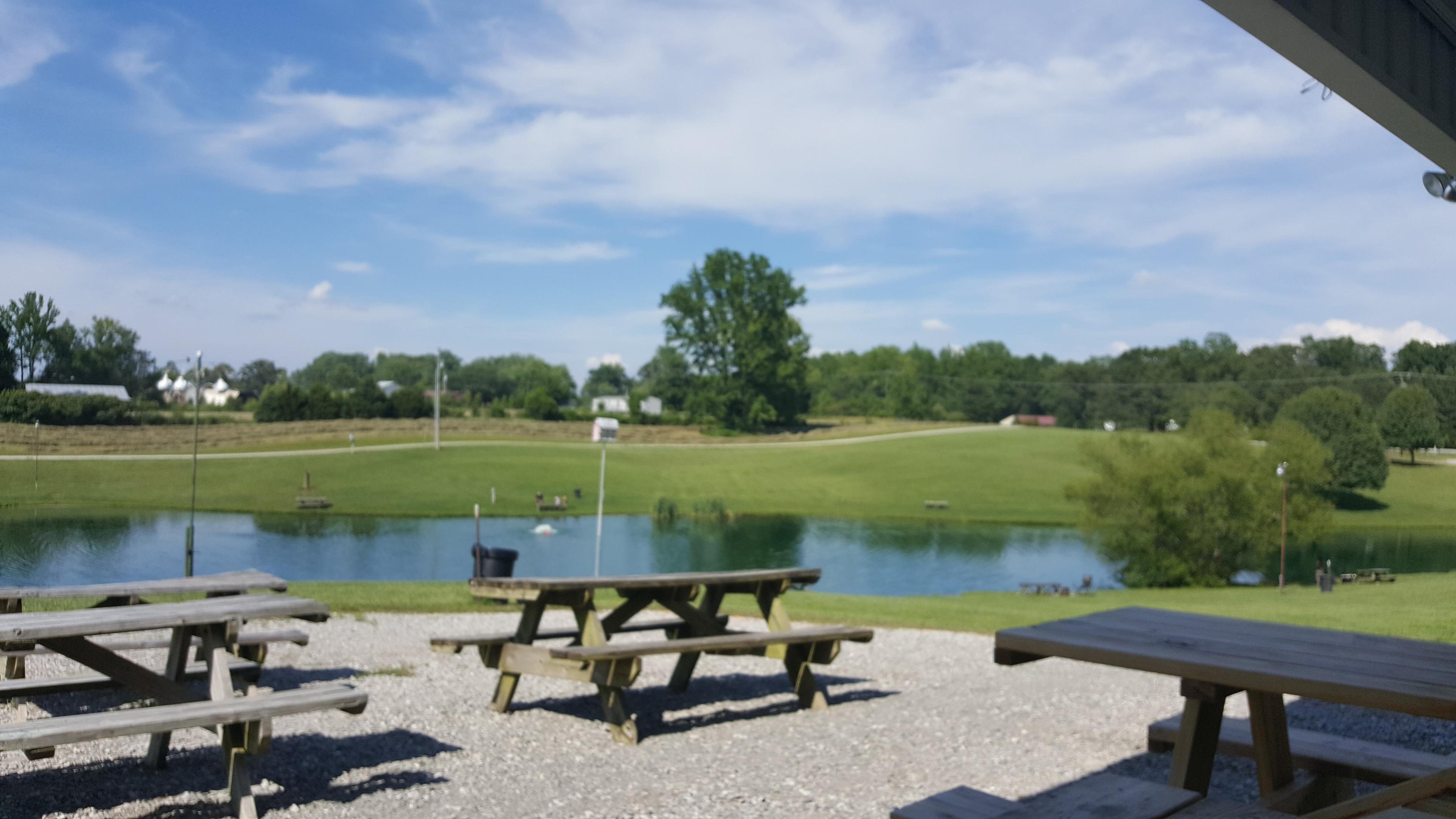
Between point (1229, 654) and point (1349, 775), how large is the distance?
1.22m

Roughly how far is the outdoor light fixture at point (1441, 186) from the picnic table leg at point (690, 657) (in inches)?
207

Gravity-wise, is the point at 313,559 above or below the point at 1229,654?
below

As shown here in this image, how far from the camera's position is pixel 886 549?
115 feet

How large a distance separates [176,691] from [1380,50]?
575 cm

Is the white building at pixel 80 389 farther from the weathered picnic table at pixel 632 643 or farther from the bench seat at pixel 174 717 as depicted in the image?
the bench seat at pixel 174 717

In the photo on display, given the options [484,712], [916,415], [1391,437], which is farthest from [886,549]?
[916,415]

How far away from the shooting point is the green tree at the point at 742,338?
6331 cm

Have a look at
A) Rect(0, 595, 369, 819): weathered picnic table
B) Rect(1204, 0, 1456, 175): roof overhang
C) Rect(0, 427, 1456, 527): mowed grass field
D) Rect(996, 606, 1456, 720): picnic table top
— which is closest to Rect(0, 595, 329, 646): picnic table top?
Rect(0, 595, 369, 819): weathered picnic table

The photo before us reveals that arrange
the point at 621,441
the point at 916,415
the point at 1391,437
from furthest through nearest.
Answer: the point at 916,415
the point at 621,441
the point at 1391,437

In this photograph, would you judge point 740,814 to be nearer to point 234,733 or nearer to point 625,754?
point 625,754

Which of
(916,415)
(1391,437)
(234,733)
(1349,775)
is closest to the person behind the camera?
(1349,775)

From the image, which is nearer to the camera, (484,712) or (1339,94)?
(1339,94)

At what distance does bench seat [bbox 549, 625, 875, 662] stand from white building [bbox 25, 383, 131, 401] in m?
7.98

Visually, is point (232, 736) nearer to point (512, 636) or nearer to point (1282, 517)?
point (512, 636)
